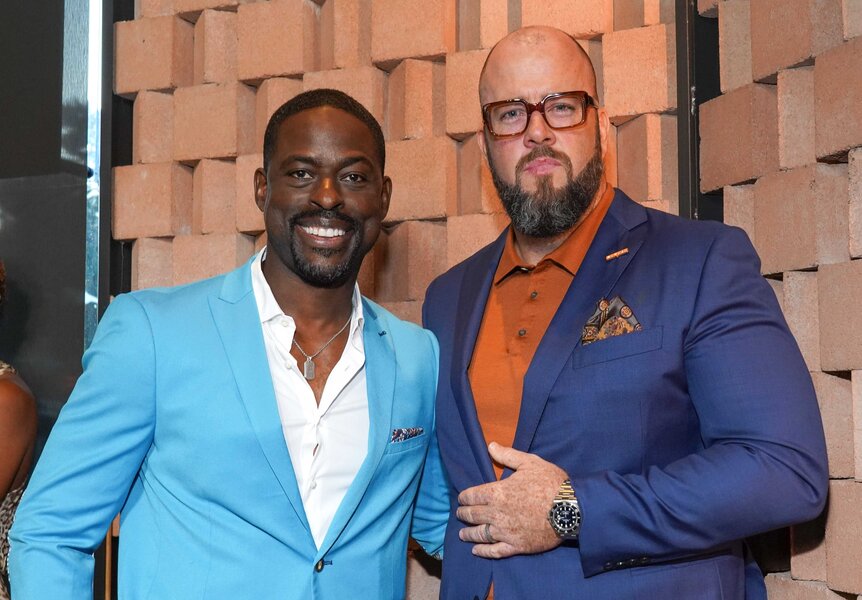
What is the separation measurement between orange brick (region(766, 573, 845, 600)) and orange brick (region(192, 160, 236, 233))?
1.90m

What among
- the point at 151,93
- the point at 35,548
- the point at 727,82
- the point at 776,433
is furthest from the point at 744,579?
the point at 151,93

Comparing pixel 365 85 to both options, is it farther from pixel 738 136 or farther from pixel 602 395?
pixel 602 395

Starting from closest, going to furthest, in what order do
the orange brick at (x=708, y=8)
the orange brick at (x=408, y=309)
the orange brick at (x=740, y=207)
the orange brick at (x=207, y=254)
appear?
1. the orange brick at (x=740, y=207)
2. the orange brick at (x=708, y=8)
3. the orange brick at (x=408, y=309)
4. the orange brick at (x=207, y=254)

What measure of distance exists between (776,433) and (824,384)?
1.54 ft

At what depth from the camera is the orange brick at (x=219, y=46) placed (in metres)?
3.43

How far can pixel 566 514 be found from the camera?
2.01m

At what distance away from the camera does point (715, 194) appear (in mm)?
2770

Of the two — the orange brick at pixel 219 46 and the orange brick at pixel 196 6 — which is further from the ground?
the orange brick at pixel 196 6

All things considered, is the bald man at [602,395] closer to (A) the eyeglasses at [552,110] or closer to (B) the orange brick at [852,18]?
(A) the eyeglasses at [552,110]

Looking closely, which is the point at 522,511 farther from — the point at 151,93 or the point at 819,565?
the point at 151,93

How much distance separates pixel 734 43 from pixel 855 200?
63 centimetres

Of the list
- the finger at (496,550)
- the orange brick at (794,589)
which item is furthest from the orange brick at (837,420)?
the finger at (496,550)

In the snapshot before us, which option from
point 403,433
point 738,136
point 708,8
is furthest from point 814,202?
point 403,433

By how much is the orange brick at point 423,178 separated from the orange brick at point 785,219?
2.93ft
